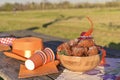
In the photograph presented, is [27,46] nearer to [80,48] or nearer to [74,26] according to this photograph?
[80,48]

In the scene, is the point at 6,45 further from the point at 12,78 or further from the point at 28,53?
the point at 12,78

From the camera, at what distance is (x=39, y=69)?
8.02 ft

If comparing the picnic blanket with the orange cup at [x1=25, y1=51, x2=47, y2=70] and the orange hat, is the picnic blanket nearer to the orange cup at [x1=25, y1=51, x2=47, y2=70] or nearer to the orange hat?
the orange cup at [x1=25, y1=51, x2=47, y2=70]

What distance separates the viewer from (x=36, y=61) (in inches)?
95.4

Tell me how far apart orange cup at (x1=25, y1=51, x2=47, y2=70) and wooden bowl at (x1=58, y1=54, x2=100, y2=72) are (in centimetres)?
24

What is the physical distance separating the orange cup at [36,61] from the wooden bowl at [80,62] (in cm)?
24

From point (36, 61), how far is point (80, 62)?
1.28ft

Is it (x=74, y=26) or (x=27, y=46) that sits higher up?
(x=27, y=46)

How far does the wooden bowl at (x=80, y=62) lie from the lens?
2.21 metres

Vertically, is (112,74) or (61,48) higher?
(61,48)

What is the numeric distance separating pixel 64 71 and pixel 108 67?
0.38 m

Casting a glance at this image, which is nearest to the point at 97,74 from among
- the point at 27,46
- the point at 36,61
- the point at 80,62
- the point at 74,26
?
the point at 80,62

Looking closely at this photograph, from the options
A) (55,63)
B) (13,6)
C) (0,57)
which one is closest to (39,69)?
(55,63)

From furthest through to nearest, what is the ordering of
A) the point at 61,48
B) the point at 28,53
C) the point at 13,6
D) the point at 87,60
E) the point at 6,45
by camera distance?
1. the point at 13,6
2. the point at 6,45
3. the point at 28,53
4. the point at 61,48
5. the point at 87,60
